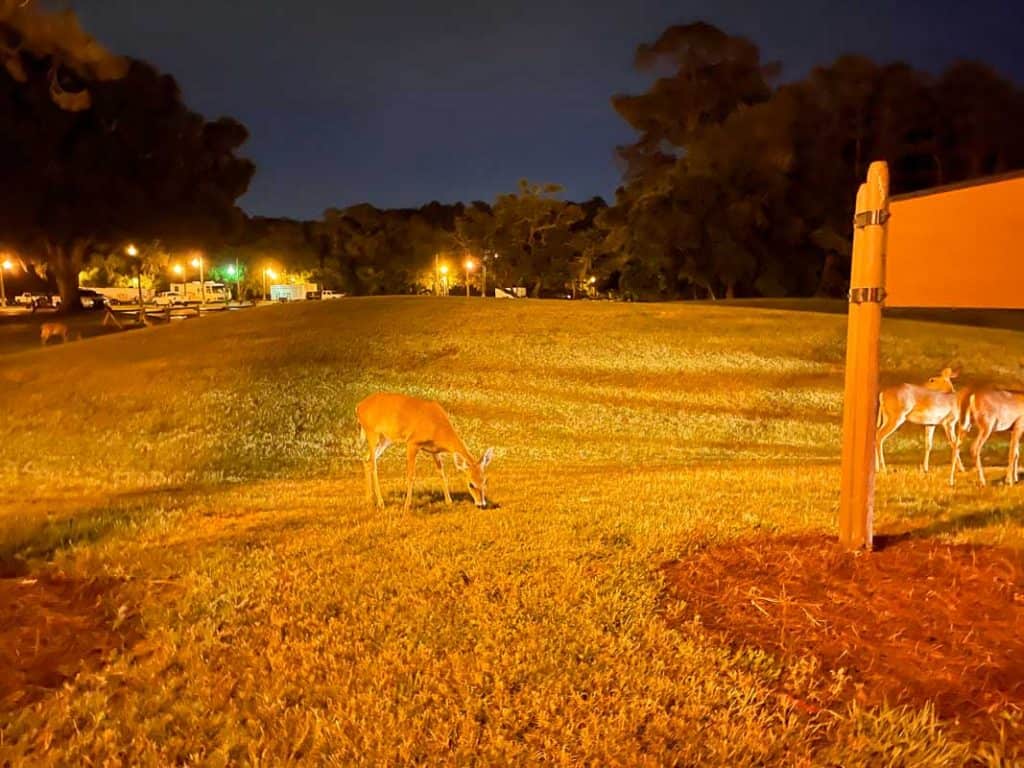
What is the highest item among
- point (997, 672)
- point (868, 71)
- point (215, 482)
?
point (868, 71)

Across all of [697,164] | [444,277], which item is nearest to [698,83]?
[697,164]

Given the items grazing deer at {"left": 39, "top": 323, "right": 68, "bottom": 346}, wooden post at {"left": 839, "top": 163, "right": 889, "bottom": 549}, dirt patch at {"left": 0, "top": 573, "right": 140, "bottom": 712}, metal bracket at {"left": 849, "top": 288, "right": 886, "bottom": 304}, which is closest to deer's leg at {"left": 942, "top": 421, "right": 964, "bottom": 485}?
wooden post at {"left": 839, "top": 163, "right": 889, "bottom": 549}

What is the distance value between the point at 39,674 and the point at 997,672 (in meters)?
5.48

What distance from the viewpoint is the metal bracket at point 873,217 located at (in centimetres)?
604

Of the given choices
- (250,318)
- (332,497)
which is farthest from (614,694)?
(250,318)

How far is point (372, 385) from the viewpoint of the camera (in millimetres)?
21156

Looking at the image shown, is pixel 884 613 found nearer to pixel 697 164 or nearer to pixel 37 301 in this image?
pixel 697 164

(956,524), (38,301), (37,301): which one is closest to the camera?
(956,524)

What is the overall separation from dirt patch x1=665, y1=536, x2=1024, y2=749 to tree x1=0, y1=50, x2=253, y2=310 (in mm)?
49506

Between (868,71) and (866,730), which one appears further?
(868,71)

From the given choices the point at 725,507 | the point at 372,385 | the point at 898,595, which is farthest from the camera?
the point at 372,385

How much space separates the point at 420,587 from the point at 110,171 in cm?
5332

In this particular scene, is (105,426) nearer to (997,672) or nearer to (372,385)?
(372,385)

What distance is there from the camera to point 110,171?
50.1 metres
